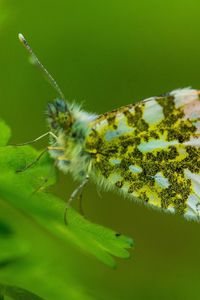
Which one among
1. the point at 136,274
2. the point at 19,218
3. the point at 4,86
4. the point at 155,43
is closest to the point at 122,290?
the point at 19,218

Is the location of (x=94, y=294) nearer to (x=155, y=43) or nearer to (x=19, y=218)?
(x=19, y=218)

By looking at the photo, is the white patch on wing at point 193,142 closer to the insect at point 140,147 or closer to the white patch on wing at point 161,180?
the insect at point 140,147

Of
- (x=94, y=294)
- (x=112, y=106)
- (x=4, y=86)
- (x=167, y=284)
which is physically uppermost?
(x=112, y=106)

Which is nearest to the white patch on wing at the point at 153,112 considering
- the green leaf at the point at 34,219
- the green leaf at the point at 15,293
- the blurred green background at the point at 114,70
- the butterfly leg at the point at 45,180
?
the butterfly leg at the point at 45,180

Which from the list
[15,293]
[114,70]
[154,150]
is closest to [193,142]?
[154,150]

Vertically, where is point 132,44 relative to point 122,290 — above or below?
above

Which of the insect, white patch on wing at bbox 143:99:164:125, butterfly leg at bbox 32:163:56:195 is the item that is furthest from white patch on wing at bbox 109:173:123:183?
butterfly leg at bbox 32:163:56:195

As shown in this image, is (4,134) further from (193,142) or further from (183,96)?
(193,142)
